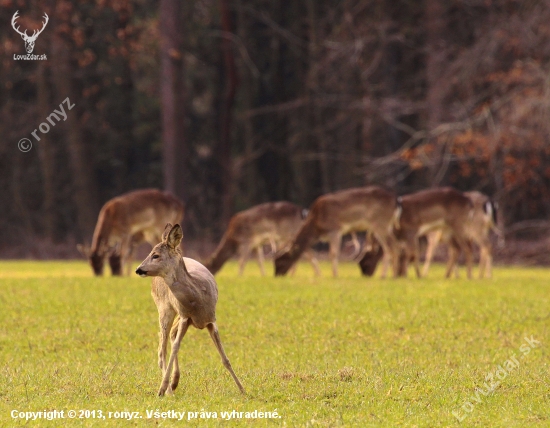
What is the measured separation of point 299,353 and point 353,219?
930 centimetres

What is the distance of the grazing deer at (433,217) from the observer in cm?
2152

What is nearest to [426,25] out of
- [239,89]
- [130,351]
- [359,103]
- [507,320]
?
[359,103]

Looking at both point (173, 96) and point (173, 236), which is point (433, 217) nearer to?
point (173, 96)

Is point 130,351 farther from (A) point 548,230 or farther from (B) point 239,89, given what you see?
(B) point 239,89

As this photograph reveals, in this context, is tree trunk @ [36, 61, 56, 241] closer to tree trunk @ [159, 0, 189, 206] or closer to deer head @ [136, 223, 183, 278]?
tree trunk @ [159, 0, 189, 206]

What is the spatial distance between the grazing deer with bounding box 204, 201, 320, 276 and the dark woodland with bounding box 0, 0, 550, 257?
5.10m

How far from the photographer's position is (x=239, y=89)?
1521 inches

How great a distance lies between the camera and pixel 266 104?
38.0 metres

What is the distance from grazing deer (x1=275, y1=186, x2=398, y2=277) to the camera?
21156 mm

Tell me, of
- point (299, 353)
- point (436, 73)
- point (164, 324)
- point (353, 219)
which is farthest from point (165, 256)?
point (436, 73)

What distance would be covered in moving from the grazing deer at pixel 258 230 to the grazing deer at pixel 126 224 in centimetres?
124

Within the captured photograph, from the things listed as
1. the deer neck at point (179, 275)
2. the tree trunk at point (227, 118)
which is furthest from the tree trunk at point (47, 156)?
the deer neck at point (179, 275)

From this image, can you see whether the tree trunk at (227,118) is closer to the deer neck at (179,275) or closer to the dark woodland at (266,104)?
the dark woodland at (266,104)

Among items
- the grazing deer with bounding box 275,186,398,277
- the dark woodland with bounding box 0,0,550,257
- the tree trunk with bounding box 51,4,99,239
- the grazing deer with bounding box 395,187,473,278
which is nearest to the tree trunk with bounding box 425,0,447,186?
the dark woodland with bounding box 0,0,550,257
